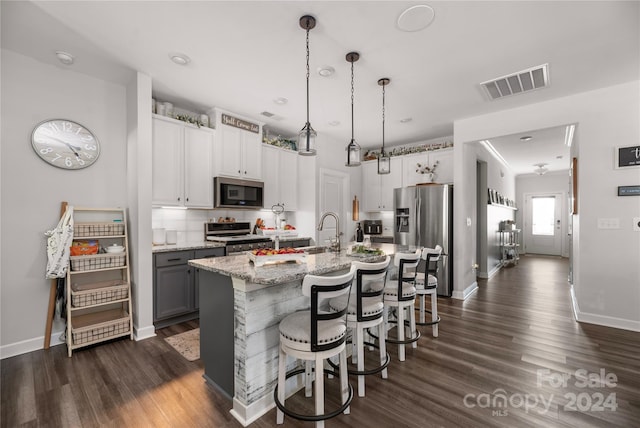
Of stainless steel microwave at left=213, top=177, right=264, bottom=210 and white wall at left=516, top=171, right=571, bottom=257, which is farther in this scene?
white wall at left=516, top=171, right=571, bottom=257

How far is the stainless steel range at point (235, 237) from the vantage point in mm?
3783

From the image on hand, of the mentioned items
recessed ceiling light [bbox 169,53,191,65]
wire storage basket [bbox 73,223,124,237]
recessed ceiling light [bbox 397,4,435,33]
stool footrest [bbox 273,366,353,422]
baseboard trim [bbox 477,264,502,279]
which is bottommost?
baseboard trim [bbox 477,264,502,279]

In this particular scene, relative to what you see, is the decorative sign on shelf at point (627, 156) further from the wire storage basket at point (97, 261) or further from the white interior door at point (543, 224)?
the white interior door at point (543, 224)

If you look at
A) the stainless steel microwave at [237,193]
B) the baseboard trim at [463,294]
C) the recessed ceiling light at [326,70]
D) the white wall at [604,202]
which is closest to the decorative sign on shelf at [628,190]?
the white wall at [604,202]

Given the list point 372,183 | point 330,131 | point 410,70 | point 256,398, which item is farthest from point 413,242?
point 256,398

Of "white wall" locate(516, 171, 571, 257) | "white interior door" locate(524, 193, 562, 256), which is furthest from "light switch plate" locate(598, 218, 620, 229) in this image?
"white interior door" locate(524, 193, 562, 256)

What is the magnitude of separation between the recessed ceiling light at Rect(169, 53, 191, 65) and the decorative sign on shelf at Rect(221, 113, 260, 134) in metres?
1.24

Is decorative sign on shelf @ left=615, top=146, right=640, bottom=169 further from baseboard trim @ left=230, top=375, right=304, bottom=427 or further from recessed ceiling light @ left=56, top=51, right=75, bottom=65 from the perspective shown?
recessed ceiling light @ left=56, top=51, right=75, bottom=65

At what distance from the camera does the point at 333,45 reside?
8.25ft

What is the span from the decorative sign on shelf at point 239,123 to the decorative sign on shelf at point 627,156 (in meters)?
4.74

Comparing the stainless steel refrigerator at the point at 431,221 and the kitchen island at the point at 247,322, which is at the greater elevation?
the stainless steel refrigerator at the point at 431,221

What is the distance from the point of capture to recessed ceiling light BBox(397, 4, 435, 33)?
208 cm

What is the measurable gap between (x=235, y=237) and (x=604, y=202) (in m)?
4.76

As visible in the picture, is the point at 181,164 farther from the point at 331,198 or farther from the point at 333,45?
the point at 331,198
